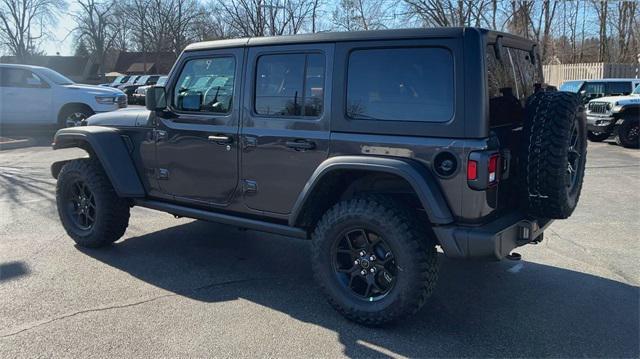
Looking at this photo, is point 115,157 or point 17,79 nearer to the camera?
point 115,157

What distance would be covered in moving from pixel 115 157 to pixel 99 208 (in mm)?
505

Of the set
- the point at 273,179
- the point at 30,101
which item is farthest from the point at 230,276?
the point at 30,101

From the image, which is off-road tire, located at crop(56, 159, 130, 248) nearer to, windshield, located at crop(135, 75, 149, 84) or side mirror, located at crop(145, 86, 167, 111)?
side mirror, located at crop(145, 86, 167, 111)

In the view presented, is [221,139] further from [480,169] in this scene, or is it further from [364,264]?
[480,169]

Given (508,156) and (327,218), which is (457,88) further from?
(327,218)

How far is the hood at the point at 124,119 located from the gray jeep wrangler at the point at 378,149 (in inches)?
11.3

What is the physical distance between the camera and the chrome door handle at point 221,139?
4324mm

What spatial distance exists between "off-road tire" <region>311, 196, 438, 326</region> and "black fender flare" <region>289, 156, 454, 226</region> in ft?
0.71

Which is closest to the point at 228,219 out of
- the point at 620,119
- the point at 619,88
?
the point at 620,119

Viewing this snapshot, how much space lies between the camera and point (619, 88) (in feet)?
55.7

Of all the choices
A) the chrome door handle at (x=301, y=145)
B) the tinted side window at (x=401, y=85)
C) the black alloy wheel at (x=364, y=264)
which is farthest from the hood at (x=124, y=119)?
the black alloy wheel at (x=364, y=264)

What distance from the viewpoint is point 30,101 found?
43.5ft

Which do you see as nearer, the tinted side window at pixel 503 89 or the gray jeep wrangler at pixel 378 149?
the gray jeep wrangler at pixel 378 149

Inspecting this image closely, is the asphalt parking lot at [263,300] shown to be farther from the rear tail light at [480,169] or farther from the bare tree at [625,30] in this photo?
the bare tree at [625,30]
